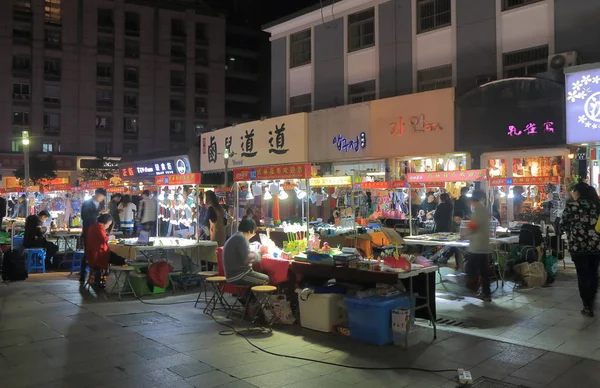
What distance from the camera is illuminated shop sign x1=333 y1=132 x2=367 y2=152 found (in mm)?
15938

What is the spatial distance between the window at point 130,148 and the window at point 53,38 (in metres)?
10.2

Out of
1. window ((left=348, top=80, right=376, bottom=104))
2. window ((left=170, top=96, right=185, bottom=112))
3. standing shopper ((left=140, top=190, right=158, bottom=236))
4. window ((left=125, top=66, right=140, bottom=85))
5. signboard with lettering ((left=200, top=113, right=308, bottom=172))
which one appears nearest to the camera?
standing shopper ((left=140, top=190, right=158, bottom=236))

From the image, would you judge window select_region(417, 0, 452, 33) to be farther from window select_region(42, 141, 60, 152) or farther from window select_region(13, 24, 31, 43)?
window select_region(13, 24, 31, 43)

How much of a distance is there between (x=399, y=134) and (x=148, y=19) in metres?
38.7

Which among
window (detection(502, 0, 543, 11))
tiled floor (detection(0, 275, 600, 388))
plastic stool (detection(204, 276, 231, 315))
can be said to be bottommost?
tiled floor (detection(0, 275, 600, 388))

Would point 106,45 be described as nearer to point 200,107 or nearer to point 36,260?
point 200,107

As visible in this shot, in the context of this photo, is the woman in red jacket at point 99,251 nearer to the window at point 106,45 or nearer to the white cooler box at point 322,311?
the white cooler box at point 322,311

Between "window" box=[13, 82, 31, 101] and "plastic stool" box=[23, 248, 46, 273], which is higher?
"window" box=[13, 82, 31, 101]

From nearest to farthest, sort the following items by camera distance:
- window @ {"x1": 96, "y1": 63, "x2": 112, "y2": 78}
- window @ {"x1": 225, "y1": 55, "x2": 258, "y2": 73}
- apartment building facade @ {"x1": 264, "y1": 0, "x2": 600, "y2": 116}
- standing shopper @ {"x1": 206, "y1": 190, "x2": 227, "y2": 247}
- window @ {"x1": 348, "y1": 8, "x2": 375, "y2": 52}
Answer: standing shopper @ {"x1": 206, "y1": 190, "x2": 227, "y2": 247} < apartment building facade @ {"x1": 264, "y1": 0, "x2": 600, "y2": 116} < window @ {"x1": 348, "y1": 8, "x2": 375, "y2": 52} < window @ {"x1": 96, "y1": 63, "x2": 112, "y2": 78} < window @ {"x1": 225, "y1": 55, "x2": 258, "y2": 73}

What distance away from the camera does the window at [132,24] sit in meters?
45.7

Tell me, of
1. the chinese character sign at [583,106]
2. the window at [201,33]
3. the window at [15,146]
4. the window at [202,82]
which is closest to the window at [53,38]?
the window at [15,146]

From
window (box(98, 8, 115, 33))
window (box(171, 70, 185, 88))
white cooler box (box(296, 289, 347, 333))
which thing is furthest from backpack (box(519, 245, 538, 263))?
window (box(98, 8, 115, 33))

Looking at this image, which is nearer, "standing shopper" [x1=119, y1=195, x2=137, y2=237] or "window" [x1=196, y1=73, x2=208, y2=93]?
"standing shopper" [x1=119, y1=195, x2=137, y2=237]

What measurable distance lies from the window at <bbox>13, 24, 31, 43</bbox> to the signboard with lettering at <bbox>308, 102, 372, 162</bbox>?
116ft
